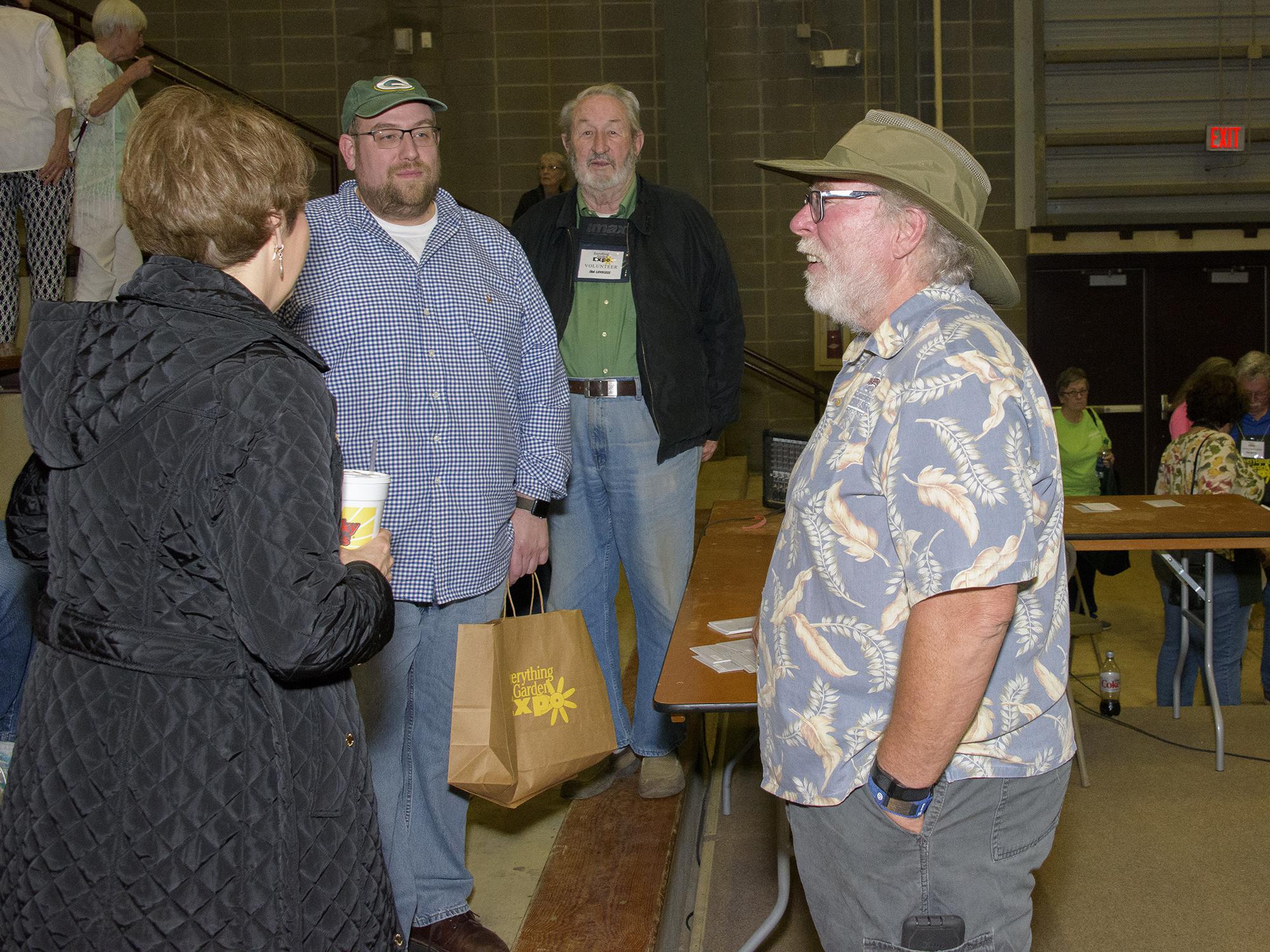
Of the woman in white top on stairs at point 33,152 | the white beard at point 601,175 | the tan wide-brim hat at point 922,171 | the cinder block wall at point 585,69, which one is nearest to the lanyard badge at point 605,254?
the white beard at point 601,175

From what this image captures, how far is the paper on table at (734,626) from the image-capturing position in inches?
91.8

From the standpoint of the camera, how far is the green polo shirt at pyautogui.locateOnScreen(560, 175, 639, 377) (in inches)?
112

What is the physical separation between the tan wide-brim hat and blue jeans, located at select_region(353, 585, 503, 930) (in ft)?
3.65

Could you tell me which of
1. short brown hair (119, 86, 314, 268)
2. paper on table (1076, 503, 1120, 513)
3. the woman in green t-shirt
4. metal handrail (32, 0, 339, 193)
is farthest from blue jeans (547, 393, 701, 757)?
metal handrail (32, 0, 339, 193)

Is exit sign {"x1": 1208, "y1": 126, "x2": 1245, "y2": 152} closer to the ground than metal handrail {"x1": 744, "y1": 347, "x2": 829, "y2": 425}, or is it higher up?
higher up

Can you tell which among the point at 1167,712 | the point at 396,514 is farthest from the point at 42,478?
the point at 1167,712

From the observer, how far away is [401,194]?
213cm

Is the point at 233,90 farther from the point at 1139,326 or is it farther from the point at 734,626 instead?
the point at 734,626

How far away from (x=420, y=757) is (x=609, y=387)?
106 centimetres

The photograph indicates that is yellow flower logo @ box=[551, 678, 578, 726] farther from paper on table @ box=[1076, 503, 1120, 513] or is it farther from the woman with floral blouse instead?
the woman with floral blouse

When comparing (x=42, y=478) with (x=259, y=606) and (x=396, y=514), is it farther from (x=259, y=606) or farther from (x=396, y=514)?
(x=396, y=514)

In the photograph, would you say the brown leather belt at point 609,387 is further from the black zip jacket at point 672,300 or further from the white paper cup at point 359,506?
the white paper cup at point 359,506

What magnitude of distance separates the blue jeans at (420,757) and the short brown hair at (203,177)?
1.00 m

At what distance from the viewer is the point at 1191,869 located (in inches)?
128
